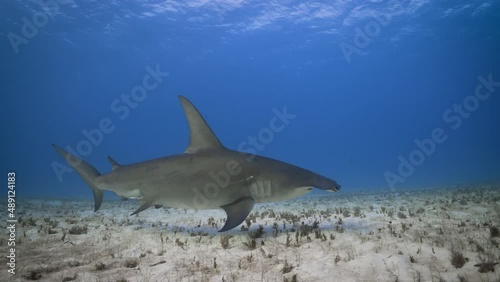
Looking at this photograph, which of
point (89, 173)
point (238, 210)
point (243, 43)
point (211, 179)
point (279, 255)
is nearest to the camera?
point (279, 255)

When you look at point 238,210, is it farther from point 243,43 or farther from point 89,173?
point 243,43

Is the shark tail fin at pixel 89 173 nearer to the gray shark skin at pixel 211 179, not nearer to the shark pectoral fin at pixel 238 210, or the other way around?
the gray shark skin at pixel 211 179

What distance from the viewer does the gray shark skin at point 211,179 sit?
6.10 m

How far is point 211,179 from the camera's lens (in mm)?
6297

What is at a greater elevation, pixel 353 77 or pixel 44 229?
pixel 353 77

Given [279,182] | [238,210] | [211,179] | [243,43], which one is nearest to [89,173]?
[211,179]

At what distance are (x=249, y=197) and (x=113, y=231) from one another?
4540 millimetres

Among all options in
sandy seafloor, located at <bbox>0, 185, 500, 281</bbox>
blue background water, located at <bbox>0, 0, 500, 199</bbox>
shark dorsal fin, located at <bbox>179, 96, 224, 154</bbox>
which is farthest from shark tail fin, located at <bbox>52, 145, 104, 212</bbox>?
blue background water, located at <bbox>0, 0, 500, 199</bbox>

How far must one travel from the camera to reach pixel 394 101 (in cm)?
18038

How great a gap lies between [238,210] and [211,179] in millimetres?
1066

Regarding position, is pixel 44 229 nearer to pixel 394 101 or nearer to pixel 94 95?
pixel 94 95

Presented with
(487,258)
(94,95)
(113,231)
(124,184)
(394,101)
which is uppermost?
(94,95)

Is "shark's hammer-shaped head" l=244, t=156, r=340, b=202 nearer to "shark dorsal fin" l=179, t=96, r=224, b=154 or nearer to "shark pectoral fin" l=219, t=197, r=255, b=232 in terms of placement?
"shark pectoral fin" l=219, t=197, r=255, b=232

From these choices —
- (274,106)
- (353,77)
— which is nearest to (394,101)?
(353,77)
